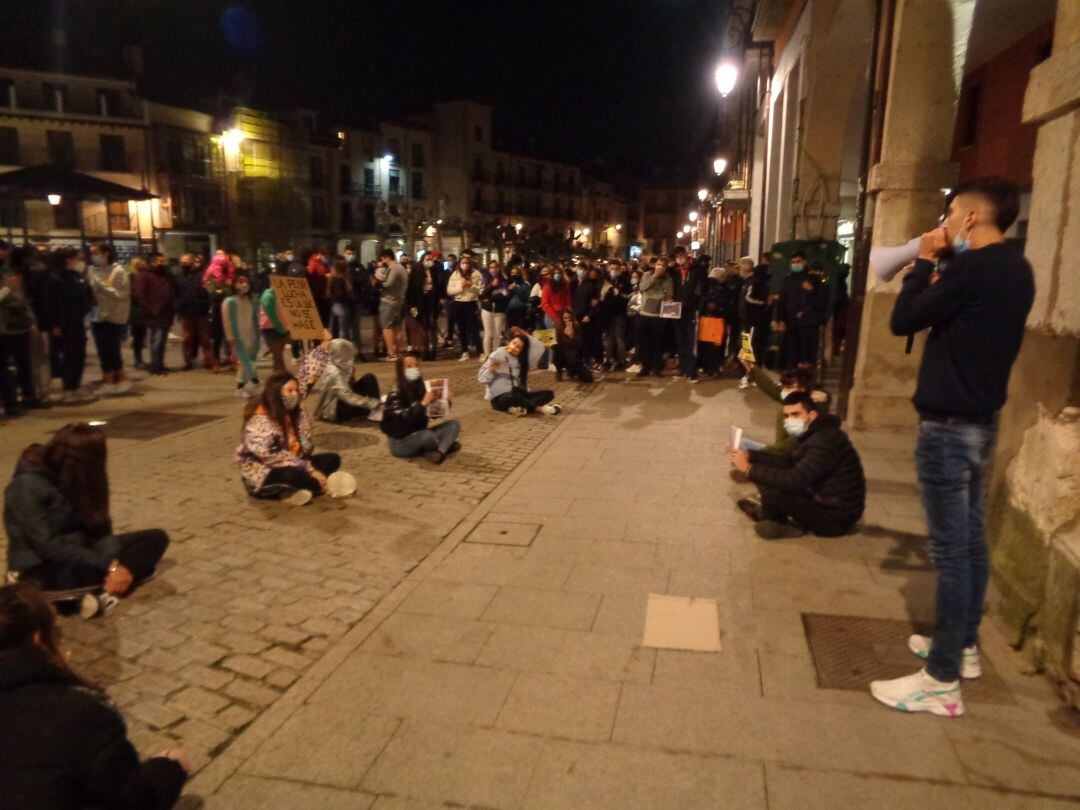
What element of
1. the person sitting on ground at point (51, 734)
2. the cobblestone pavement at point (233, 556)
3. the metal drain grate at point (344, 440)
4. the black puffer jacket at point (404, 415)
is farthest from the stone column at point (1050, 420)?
the metal drain grate at point (344, 440)

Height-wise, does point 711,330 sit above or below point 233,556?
above

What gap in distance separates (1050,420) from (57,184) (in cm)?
1606

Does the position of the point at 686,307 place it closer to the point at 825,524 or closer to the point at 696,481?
the point at 696,481

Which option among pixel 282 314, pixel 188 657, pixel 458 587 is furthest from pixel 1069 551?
pixel 282 314

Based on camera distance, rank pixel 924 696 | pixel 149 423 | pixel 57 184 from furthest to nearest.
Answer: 1. pixel 57 184
2. pixel 149 423
3. pixel 924 696

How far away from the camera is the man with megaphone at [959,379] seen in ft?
10.1

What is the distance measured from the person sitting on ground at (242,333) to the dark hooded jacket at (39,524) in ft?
22.0

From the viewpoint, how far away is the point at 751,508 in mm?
6008

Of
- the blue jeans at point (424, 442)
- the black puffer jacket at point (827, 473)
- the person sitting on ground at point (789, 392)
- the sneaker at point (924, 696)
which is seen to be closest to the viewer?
the sneaker at point (924, 696)

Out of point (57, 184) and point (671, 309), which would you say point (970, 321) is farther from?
point (57, 184)

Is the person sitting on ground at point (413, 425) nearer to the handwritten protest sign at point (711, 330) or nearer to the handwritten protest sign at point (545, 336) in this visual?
the handwritten protest sign at point (545, 336)

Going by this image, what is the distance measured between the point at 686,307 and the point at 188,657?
997cm

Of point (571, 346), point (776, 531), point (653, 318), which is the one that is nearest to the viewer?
point (776, 531)

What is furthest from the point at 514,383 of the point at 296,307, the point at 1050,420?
the point at 1050,420
